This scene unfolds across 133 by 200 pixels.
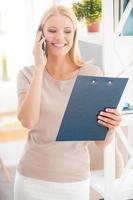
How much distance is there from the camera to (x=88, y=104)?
43.8 inches

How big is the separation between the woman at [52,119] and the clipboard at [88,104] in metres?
0.05

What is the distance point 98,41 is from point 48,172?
0.55m

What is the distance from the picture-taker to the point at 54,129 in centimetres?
119

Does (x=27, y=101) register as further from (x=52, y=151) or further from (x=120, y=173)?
(x=120, y=173)

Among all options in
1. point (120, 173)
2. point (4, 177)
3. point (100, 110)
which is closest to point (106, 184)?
point (120, 173)

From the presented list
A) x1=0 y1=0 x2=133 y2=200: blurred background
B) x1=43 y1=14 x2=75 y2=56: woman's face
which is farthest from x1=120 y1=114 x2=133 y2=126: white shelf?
x1=0 y1=0 x2=133 y2=200: blurred background

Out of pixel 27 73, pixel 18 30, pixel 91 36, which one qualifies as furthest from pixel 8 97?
pixel 27 73

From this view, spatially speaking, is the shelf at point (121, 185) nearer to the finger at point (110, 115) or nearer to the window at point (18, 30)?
the finger at point (110, 115)

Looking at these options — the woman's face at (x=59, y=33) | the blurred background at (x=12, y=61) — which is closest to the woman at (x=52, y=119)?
the woman's face at (x=59, y=33)

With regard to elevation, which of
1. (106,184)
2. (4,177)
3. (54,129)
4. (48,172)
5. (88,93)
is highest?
(88,93)

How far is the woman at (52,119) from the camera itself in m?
1.17

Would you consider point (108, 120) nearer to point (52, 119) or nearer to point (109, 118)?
point (109, 118)

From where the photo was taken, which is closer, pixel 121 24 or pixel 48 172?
pixel 48 172

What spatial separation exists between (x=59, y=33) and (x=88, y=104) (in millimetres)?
241
